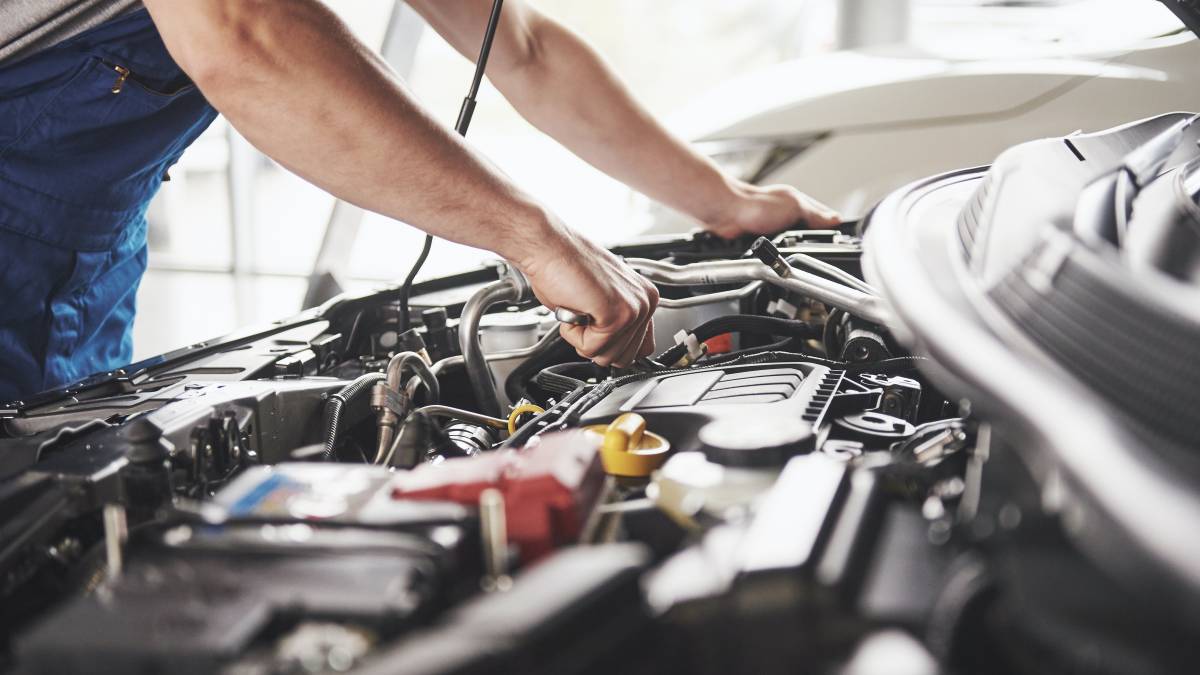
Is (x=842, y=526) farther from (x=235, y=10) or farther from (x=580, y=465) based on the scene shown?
(x=235, y=10)

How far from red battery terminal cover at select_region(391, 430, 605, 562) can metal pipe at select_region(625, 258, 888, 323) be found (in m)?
0.48

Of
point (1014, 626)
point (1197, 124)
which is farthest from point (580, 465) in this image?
point (1197, 124)

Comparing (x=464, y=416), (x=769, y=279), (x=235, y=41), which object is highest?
(x=235, y=41)

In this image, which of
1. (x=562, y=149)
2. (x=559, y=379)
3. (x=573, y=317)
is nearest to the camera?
(x=573, y=317)

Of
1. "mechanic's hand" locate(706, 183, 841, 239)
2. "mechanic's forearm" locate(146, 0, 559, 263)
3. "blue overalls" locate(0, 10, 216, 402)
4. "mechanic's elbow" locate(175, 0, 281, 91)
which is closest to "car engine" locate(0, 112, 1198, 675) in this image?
"mechanic's forearm" locate(146, 0, 559, 263)

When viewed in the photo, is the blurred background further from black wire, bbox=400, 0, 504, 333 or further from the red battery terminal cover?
the red battery terminal cover

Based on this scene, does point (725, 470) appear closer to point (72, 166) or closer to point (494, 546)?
point (494, 546)

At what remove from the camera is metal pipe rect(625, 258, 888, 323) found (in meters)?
1.07

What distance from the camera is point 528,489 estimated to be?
1.92ft

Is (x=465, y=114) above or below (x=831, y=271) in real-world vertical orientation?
above

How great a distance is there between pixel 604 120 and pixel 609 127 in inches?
0.6

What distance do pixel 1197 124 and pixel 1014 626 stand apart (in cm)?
86

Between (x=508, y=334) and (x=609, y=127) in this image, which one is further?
(x=609, y=127)

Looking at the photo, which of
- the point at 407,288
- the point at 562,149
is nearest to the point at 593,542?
the point at 407,288
